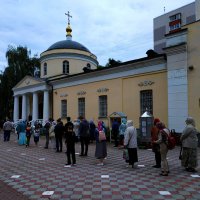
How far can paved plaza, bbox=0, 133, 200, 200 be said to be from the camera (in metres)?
6.27

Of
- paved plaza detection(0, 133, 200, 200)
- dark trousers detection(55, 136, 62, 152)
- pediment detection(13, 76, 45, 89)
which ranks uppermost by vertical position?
pediment detection(13, 76, 45, 89)

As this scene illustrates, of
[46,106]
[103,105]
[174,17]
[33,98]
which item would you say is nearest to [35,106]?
[33,98]

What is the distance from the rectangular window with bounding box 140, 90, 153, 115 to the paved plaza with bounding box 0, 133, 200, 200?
7128 mm

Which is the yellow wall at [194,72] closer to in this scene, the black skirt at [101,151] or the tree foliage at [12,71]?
the black skirt at [101,151]

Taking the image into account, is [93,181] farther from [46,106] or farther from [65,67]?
[65,67]

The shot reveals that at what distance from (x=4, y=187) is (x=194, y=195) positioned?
15.7ft

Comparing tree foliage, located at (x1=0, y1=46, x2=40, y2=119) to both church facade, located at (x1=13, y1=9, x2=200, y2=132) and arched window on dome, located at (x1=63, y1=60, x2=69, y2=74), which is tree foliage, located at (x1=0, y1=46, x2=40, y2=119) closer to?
church facade, located at (x1=13, y1=9, x2=200, y2=132)

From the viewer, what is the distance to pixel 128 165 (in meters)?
9.79

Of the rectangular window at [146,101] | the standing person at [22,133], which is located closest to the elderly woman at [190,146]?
the rectangular window at [146,101]

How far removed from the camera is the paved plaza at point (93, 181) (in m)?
6.27

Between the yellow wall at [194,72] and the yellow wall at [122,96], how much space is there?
197 centimetres

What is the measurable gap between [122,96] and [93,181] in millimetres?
12070

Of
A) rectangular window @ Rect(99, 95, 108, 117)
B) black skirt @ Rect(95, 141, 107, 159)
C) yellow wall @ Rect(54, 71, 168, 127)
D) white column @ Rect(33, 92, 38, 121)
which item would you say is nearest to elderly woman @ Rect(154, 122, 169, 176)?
black skirt @ Rect(95, 141, 107, 159)

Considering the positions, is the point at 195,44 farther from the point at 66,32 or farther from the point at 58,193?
the point at 66,32
